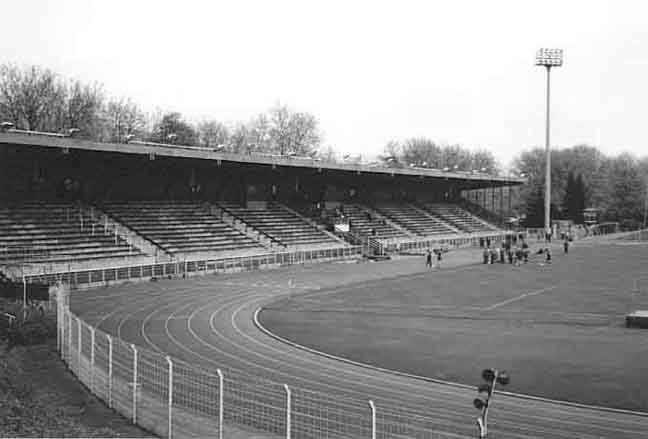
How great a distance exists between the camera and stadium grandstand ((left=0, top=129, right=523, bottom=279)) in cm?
4078

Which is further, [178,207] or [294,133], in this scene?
[294,133]

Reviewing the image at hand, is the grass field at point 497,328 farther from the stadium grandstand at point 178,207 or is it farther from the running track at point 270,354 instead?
the stadium grandstand at point 178,207

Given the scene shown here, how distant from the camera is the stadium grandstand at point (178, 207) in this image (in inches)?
1606

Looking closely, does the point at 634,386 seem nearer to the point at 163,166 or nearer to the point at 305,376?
the point at 305,376

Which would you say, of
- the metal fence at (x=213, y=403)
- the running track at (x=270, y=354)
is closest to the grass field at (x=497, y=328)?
the running track at (x=270, y=354)

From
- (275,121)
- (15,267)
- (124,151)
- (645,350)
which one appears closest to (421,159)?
(275,121)

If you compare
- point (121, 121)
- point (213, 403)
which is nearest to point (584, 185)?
point (121, 121)

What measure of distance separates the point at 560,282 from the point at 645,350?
779 inches

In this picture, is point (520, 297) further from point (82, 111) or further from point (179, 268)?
point (82, 111)

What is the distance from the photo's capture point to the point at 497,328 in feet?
81.9

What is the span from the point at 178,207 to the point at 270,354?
1353 inches

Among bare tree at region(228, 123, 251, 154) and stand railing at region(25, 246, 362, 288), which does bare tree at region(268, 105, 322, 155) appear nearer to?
bare tree at region(228, 123, 251, 154)

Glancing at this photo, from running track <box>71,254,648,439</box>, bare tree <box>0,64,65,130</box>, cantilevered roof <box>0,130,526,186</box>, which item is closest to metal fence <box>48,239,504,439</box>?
running track <box>71,254,648,439</box>

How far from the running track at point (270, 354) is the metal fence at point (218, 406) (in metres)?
1.01
